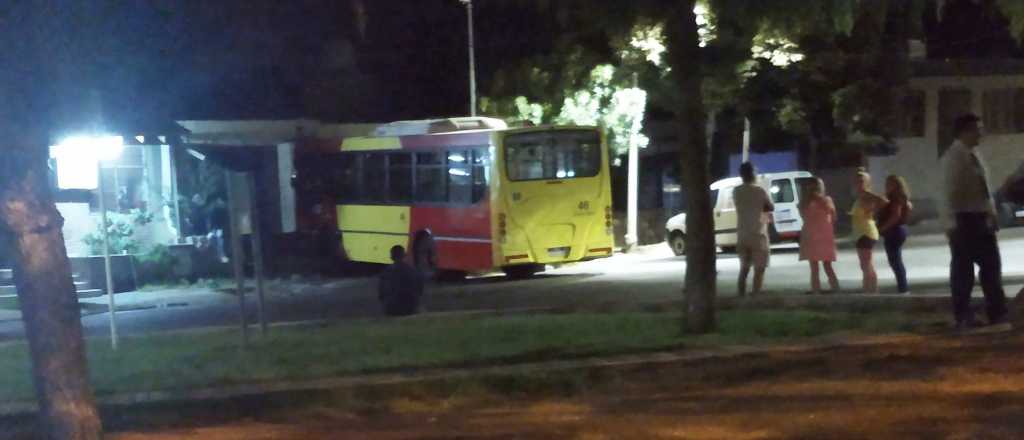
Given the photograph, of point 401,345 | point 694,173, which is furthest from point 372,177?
point 694,173

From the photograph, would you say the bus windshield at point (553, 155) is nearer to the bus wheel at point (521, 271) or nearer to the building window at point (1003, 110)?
the bus wheel at point (521, 271)

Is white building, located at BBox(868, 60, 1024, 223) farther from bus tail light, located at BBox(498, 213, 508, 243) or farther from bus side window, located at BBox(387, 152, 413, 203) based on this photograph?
bus tail light, located at BBox(498, 213, 508, 243)

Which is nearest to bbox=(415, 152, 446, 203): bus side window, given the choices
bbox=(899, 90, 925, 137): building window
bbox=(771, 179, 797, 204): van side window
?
bbox=(771, 179, 797, 204): van side window

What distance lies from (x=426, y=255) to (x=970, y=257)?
14.7m

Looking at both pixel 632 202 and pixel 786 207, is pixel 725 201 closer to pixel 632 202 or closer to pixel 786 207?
pixel 786 207

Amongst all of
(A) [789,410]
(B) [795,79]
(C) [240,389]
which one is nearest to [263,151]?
(B) [795,79]

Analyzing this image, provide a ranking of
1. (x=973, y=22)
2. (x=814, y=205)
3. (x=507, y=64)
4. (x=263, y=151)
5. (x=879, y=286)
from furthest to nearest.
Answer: (x=973, y=22), (x=507, y=64), (x=263, y=151), (x=879, y=286), (x=814, y=205)

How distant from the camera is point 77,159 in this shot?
77.7ft

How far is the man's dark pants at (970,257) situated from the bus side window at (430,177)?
46.9ft

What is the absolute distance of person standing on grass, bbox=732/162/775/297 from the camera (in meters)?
15.1

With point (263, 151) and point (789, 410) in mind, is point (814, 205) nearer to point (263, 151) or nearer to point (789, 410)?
point (789, 410)

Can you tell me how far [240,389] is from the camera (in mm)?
9805

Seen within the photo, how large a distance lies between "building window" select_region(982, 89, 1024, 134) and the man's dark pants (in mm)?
Answer: 31314

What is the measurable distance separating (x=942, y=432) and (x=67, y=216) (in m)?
21.3
